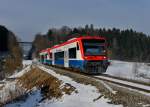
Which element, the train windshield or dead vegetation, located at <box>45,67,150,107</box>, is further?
the train windshield

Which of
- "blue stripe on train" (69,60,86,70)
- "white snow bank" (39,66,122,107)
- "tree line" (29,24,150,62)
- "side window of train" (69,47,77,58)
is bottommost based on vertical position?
"white snow bank" (39,66,122,107)

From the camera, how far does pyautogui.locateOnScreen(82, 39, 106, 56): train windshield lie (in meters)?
28.6

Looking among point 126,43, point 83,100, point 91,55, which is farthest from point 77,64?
point 126,43

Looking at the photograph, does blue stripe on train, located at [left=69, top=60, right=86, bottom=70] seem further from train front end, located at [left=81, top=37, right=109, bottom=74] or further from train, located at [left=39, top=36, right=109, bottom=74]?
train front end, located at [left=81, top=37, right=109, bottom=74]

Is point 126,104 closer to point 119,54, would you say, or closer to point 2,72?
point 2,72

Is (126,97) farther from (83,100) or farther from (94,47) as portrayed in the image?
(94,47)

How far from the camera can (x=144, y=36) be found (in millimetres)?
157125

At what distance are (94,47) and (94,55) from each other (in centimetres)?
Result: 76

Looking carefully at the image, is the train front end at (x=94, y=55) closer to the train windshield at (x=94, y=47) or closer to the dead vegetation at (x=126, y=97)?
the train windshield at (x=94, y=47)

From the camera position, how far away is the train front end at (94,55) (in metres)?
28.2

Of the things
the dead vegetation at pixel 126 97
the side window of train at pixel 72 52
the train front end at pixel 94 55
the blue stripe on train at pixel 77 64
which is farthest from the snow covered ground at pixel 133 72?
the dead vegetation at pixel 126 97

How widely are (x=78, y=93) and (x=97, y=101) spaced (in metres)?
2.44

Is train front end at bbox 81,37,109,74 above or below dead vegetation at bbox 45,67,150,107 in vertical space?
above

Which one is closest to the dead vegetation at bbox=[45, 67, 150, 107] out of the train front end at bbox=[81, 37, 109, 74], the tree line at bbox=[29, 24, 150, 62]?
the train front end at bbox=[81, 37, 109, 74]
